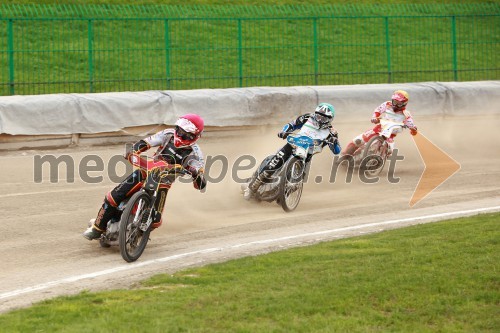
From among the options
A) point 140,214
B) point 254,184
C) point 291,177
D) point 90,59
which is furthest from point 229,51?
point 140,214

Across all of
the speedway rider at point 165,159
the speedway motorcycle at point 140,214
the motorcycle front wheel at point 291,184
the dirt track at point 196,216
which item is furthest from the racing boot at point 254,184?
the speedway motorcycle at point 140,214

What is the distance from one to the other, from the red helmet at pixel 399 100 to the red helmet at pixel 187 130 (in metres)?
8.16

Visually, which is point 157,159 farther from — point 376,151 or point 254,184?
point 376,151

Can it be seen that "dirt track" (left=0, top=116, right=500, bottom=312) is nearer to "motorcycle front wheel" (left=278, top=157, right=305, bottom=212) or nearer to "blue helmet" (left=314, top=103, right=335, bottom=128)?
"motorcycle front wheel" (left=278, top=157, right=305, bottom=212)

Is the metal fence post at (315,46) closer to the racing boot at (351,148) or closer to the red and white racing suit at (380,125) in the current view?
the red and white racing suit at (380,125)

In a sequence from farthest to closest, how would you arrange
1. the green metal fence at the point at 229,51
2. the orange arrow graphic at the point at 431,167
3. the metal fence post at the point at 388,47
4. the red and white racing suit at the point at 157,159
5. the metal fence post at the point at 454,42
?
1. the metal fence post at the point at 454,42
2. the metal fence post at the point at 388,47
3. the green metal fence at the point at 229,51
4. the orange arrow graphic at the point at 431,167
5. the red and white racing suit at the point at 157,159

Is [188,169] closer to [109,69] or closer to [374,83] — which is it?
[109,69]

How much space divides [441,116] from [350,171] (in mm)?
7742

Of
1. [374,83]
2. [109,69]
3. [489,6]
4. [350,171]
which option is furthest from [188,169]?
[489,6]

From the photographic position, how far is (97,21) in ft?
82.9

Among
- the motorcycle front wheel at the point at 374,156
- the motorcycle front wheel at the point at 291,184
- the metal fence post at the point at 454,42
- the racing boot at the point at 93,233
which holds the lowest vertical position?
the racing boot at the point at 93,233

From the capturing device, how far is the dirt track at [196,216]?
38.8 ft

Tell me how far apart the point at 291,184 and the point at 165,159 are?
3.50 meters

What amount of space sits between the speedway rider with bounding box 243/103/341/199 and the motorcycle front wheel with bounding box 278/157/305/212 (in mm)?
337
